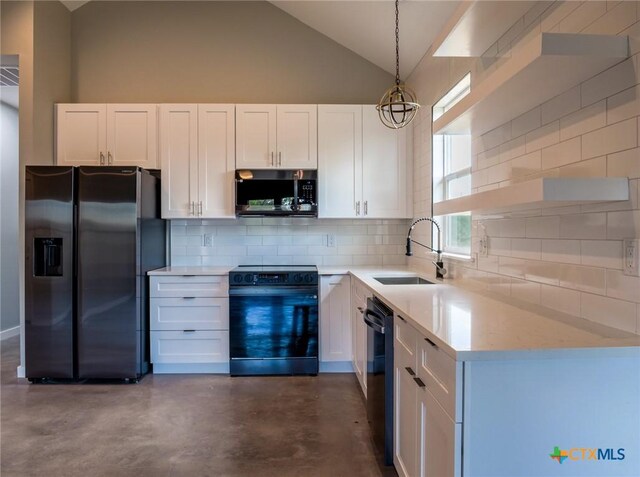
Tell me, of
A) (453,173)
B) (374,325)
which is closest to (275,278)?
(374,325)

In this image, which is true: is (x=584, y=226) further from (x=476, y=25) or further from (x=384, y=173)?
(x=384, y=173)

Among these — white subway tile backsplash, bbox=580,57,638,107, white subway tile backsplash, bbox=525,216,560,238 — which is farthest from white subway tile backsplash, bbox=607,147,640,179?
white subway tile backsplash, bbox=525,216,560,238

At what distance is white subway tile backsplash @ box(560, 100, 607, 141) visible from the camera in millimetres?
1353

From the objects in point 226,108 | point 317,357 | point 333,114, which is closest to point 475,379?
point 317,357

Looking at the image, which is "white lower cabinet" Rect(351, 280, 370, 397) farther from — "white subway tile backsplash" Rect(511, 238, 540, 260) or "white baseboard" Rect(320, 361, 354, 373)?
"white subway tile backsplash" Rect(511, 238, 540, 260)

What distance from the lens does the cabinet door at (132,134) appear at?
135 inches

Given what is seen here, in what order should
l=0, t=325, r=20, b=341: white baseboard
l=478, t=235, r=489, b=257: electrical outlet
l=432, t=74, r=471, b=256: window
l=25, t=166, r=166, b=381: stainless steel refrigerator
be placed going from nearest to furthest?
l=478, t=235, r=489, b=257: electrical outlet → l=432, t=74, r=471, b=256: window → l=25, t=166, r=166, b=381: stainless steel refrigerator → l=0, t=325, r=20, b=341: white baseboard

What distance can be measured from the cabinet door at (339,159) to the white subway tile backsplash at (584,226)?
211 cm

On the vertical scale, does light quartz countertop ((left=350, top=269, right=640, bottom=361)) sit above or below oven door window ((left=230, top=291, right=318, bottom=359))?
above

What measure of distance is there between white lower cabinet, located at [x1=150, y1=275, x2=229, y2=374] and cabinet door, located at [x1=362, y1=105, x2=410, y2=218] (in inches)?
60.7

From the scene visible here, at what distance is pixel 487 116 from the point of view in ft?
6.18

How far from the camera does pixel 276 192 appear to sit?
11.1ft

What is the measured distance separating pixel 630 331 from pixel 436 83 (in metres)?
2.33

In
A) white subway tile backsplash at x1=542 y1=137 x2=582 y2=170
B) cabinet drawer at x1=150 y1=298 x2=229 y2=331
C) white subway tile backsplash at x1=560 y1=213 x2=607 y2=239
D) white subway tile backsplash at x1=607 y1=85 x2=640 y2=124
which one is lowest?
cabinet drawer at x1=150 y1=298 x2=229 y2=331
